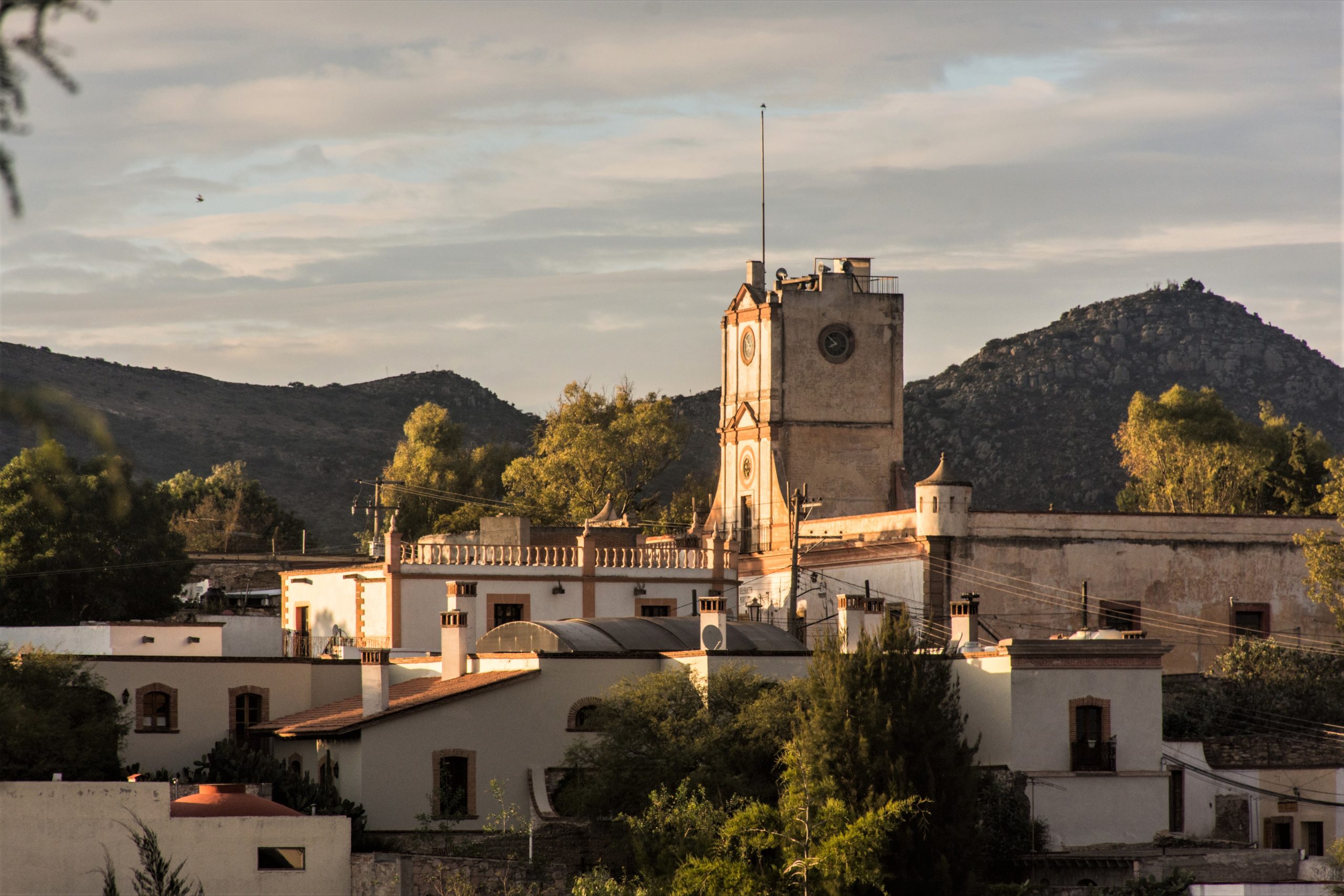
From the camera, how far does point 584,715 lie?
38.6m

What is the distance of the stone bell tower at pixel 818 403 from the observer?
6406cm

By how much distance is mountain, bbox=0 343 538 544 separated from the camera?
118 meters

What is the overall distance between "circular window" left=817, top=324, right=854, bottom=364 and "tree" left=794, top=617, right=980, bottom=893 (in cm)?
2973

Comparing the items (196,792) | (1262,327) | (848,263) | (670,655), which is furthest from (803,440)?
(1262,327)

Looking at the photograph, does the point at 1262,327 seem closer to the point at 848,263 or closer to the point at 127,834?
the point at 848,263

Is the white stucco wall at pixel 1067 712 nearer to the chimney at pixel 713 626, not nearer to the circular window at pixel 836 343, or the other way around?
the chimney at pixel 713 626

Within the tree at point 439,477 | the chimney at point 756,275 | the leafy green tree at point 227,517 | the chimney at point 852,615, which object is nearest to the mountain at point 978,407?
the leafy green tree at point 227,517

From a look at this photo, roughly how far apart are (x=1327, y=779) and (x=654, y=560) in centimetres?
1926

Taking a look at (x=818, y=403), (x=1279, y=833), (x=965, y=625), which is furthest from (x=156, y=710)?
Answer: (x=818, y=403)

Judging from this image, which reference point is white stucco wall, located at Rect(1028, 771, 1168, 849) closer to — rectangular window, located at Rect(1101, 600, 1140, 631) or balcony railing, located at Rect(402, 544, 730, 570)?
rectangular window, located at Rect(1101, 600, 1140, 631)

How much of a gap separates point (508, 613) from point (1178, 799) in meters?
18.5

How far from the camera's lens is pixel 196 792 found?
34469mm

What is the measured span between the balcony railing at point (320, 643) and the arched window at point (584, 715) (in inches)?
453

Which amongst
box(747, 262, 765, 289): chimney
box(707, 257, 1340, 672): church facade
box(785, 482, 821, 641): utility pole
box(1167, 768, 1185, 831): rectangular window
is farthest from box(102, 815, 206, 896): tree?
box(747, 262, 765, 289): chimney
